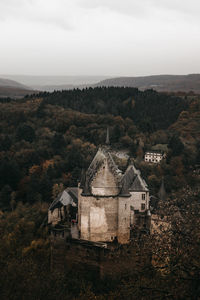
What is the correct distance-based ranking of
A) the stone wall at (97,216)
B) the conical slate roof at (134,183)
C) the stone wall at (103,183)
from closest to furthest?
the stone wall at (103,183) < the stone wall at (97,216) < the conical slate roof at (134,183)

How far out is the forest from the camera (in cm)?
1638

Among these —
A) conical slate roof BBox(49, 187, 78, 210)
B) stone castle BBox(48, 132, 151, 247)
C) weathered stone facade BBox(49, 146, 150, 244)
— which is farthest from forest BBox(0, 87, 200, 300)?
weathered stone facade BBox(49, 146, 150, 244)

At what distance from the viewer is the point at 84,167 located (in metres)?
61.4

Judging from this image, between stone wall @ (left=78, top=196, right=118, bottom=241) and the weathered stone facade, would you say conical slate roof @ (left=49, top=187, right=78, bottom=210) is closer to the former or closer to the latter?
the weathered stone facade

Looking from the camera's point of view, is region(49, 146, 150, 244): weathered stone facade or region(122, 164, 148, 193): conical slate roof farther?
region(122, 164, 148, 193): conical slate roof

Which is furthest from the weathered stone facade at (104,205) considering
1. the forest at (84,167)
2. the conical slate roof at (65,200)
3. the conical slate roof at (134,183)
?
the conical slate roof at (65,200)

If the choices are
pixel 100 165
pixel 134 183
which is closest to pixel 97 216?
pixel 100 165

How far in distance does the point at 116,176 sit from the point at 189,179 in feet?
134

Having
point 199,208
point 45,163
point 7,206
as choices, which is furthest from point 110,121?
point 199,208

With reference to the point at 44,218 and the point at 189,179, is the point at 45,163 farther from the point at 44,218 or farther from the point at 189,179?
the point at 44,218

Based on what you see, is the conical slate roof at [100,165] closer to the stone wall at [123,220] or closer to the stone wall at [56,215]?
the stone wall at [123,220]

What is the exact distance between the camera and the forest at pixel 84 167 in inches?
645

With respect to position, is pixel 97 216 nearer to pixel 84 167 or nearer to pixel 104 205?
pixel 104 205

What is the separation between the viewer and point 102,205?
27391mm
